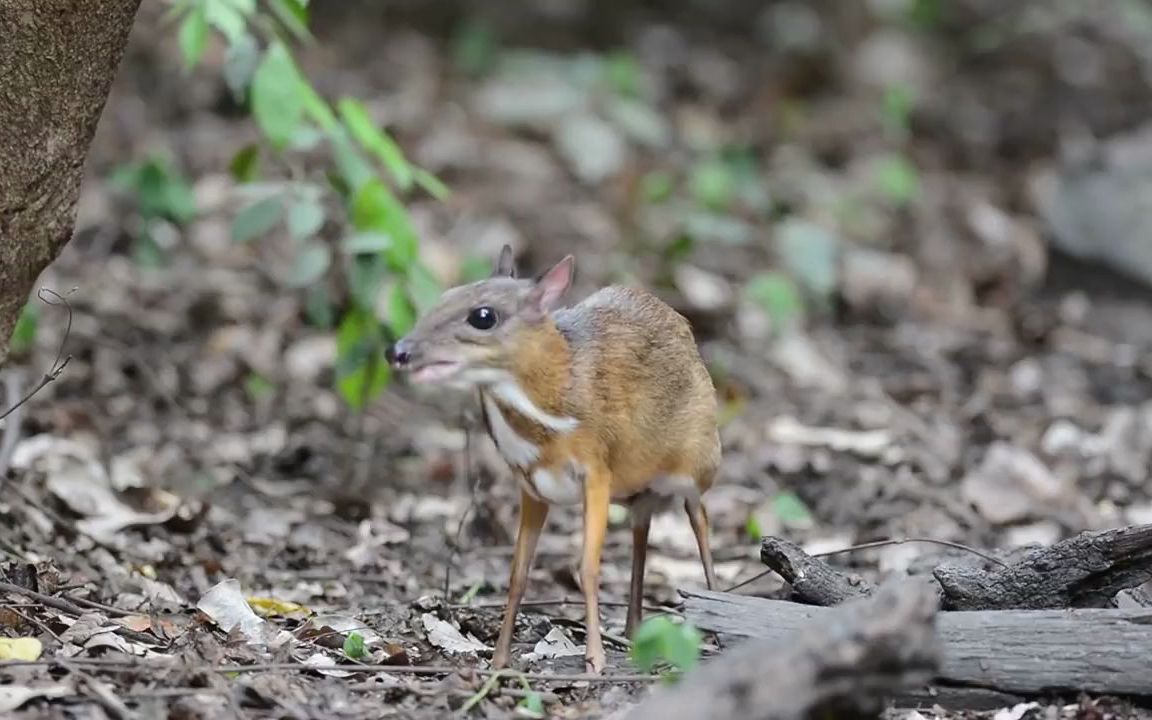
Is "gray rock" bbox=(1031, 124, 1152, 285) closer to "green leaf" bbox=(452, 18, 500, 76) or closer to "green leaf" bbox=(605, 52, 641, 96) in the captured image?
"green leaf" bbox=(605, 52, 641, 96)

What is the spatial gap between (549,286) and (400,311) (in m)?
1.75

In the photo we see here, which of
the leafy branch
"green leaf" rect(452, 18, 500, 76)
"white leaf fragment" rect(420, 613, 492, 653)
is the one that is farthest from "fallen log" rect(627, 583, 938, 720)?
"green leaf" rect(452, 18, 500, 76)

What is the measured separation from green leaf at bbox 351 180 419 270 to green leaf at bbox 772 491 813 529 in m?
1.76

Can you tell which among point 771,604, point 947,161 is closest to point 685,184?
point 947,161

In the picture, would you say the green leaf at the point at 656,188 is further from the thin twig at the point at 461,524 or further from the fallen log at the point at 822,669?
the fallen log at the point at 822,669

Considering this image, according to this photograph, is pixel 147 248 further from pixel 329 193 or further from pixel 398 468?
pixel 398 468

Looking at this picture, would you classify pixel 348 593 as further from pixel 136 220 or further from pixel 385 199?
pixel 136 220

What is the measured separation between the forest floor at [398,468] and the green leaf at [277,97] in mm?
1391

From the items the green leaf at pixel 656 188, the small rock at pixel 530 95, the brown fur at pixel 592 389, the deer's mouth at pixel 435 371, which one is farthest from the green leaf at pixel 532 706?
the small rock at pixel 530 95

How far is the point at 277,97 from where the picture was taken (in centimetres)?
550

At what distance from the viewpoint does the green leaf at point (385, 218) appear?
592cm

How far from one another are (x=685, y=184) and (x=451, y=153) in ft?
5.60

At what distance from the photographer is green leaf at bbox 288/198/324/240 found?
5.74 metres

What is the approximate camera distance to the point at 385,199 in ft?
19.5
